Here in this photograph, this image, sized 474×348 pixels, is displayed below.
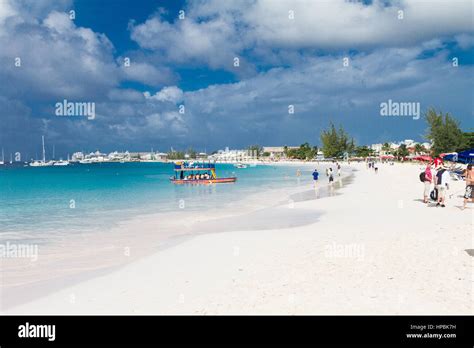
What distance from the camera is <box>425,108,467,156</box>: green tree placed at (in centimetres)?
7806

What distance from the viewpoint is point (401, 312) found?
565 centimetres

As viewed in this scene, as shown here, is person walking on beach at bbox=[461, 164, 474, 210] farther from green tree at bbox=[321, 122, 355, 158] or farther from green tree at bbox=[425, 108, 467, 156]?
green tree at bbox=[321, 122, 355, 158]

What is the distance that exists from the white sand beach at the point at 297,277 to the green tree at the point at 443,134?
74.3 metres

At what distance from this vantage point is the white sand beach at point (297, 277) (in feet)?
20.1

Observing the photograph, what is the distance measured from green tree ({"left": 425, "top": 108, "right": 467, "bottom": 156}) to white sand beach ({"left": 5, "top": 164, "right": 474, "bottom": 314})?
7430 centimetres

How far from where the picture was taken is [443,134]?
78.5 metres

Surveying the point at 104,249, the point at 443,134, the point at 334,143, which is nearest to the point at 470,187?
the point at 104,249

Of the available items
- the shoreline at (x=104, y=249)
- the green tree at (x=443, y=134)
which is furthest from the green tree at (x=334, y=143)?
the shoreline at (x=104, y=249)

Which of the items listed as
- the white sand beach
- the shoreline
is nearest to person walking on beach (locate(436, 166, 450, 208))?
the white sand beach

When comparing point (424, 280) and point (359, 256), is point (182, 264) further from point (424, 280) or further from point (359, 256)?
point (424, 280)

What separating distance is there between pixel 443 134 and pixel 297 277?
82.5 m

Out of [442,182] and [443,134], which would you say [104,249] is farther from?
[443,134]
